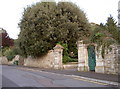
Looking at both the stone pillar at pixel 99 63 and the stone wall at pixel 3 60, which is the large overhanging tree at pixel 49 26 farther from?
the stone wall at pixel 3 60

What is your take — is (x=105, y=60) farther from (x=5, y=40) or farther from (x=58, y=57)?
(x=5, y=40)

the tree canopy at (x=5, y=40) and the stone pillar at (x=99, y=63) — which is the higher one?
the tree canopy at (x=5, y=40)

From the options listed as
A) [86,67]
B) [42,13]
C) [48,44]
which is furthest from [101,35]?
[42,13]

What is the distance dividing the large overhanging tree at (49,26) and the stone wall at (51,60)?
31.3 inches

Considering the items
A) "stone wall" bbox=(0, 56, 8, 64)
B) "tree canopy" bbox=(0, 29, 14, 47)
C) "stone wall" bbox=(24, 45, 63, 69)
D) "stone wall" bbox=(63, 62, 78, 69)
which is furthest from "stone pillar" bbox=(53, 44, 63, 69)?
"tree canopy" bbox=(0, 29, 14, 47)

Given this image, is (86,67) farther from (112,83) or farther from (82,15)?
(82,15)

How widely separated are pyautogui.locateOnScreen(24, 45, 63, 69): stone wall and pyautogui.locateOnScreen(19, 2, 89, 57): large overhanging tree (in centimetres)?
80

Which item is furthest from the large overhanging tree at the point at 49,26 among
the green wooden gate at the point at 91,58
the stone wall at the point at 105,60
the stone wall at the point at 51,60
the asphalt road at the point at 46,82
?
the asphalt road at the point at 46,82

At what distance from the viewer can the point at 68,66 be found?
859 inches

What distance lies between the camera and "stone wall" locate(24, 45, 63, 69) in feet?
70.3

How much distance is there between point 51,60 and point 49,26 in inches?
149

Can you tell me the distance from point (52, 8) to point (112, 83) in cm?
1697

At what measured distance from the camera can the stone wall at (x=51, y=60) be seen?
2144cm

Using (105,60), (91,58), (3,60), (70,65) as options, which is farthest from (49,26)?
(3,60)
